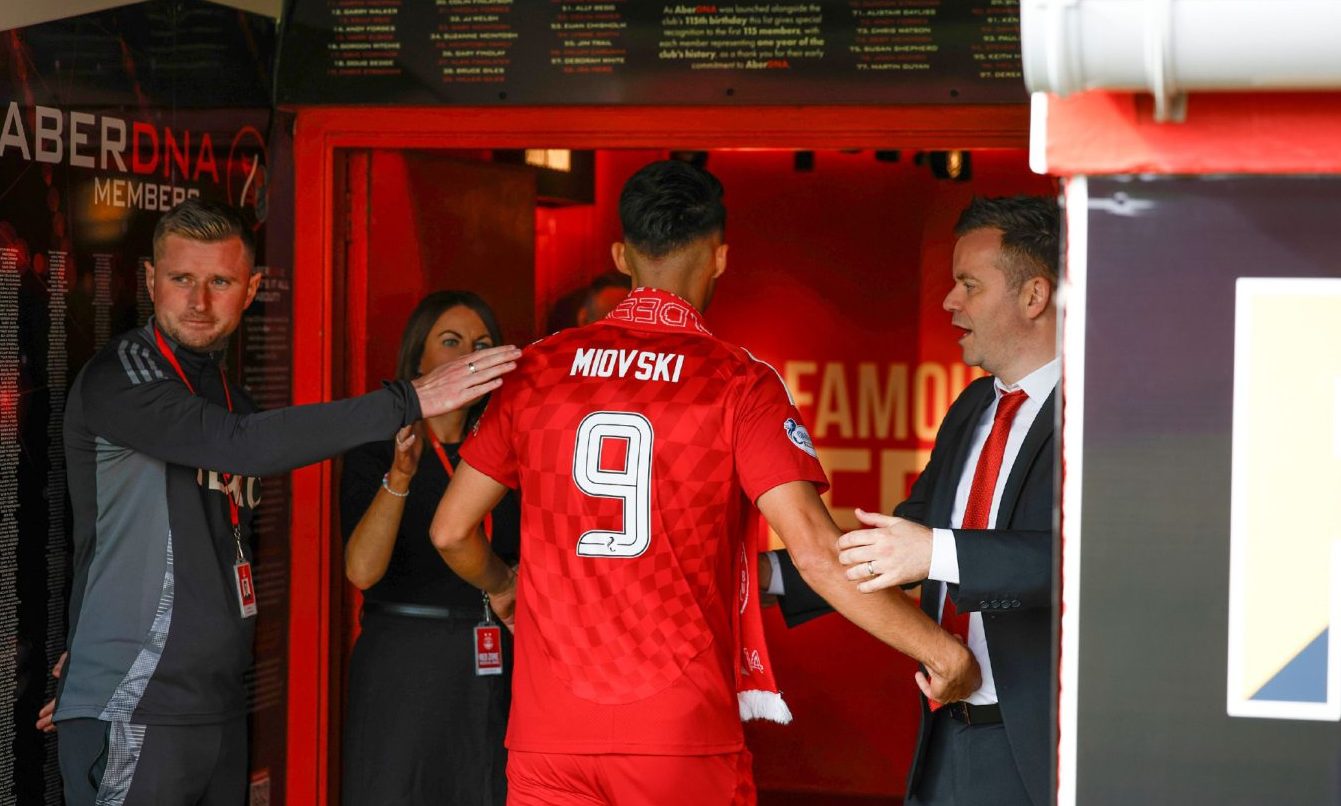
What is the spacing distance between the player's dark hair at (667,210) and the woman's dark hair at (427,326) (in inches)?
40.9

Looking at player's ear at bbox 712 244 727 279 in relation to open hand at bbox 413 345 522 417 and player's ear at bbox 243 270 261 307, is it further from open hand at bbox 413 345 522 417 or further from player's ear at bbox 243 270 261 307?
player's ear at bbox 243 270 261 307

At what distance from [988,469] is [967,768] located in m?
0.51

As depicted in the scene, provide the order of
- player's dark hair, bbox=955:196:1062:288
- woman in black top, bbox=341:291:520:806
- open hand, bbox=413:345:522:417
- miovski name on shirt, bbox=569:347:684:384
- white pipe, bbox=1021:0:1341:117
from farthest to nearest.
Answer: woman in black top, bbox=341:291:520:806, player's dark hair, bbox=955:196:1062:288, open hand, bbox=413:345:522:417, miovski name on shirt, bbox=569:347:684:384, white pipe, bbox=1021:0:1341:117

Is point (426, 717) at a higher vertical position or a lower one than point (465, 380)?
lower

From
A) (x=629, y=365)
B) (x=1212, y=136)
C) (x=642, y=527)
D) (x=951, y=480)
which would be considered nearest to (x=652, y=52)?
(x=629, y=365)

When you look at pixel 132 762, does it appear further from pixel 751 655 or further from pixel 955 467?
pixel 955 467

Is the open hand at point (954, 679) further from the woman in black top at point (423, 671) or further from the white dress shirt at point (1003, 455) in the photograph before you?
the woman in black top at point (423, 671)

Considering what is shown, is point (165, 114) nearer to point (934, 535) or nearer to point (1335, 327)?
point (934, 535)

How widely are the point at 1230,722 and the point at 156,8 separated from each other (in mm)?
2913

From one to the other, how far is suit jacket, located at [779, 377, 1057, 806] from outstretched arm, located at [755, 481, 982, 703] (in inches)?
3.2

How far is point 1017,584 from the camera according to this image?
234 cm

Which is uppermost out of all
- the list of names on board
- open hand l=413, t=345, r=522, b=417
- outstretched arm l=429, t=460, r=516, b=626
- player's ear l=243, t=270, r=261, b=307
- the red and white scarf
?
the list of names on board

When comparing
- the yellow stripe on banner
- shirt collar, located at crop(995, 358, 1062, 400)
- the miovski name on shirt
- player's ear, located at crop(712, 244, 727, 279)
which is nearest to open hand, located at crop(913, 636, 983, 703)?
shirt collar, located at crop(995, 358, 1062, 400)

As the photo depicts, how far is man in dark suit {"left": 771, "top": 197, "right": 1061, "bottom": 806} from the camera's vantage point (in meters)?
2.34
